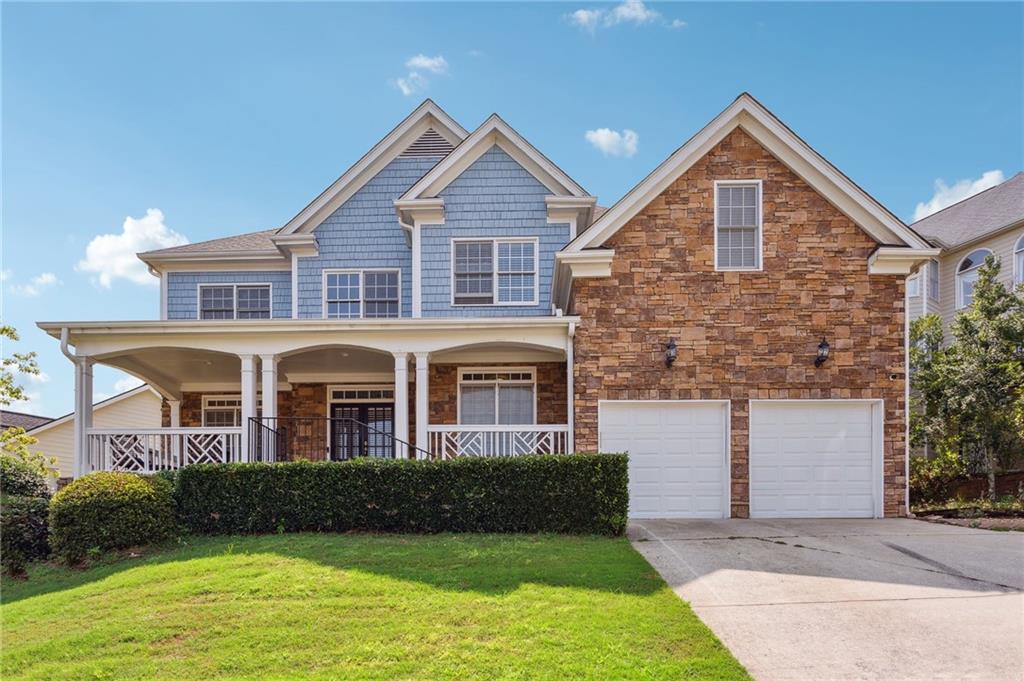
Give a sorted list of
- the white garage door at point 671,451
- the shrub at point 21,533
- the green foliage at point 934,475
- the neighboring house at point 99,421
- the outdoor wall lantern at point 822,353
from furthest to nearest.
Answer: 1. the neighboring house at point 99,421
2. the green foliage at point 934,475
3. the white garage door at point 671,451
4. the outdoor wall lantern at point 822,353
5. the shrub at point 21,533

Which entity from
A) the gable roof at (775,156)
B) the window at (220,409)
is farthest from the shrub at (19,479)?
the gable roof at (775,156)

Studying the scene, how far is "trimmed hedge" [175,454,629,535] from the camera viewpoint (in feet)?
31.1

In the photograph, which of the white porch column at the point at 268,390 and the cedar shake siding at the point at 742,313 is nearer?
the cedar shake siding at the point at 742,313

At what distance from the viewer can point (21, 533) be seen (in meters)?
9.21

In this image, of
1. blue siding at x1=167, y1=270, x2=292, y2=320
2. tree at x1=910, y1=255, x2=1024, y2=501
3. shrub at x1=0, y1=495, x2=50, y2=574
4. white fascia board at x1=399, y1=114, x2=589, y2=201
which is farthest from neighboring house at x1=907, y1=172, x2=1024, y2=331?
shrub at x1=0, y1=495, x2=50, y2=574

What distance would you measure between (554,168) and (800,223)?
5507 mm

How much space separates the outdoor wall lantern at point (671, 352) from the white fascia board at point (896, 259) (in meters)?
3.82

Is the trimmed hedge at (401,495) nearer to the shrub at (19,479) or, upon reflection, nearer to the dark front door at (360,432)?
the shrub at (19,479)

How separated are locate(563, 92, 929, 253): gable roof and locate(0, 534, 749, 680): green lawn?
20.0 feet

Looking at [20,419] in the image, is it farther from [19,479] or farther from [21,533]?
[21,533]

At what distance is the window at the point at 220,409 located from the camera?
1596 centimetres

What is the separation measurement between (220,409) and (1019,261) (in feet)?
72.2

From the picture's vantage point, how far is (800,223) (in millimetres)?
11812

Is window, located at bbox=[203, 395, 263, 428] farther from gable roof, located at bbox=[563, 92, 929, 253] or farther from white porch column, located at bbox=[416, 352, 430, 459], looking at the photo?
gable roof, located at bbox=[563, 92, 929, 253]
